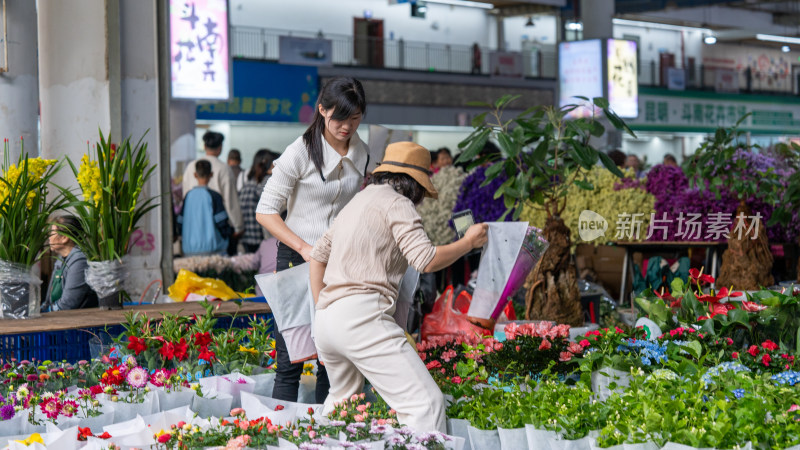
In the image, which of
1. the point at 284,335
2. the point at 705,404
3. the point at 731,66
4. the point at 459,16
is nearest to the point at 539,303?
the point at 284,335

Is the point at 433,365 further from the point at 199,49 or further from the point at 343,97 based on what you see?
the point at 199,49

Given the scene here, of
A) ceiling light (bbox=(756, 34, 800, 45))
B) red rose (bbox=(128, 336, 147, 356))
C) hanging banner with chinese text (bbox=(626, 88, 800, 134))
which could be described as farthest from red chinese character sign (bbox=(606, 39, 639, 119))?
red rose (bbox=(128, 336, 147, 356))

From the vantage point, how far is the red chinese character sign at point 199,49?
578 centimetres

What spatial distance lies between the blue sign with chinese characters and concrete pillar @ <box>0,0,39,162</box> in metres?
9.78

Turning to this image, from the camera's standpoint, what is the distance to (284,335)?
304cm

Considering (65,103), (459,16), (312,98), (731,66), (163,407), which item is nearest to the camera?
(163,407)

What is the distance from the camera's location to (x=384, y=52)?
17.6m

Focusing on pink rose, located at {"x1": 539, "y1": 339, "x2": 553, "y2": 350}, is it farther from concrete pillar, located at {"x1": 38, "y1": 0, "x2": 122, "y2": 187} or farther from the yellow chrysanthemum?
concrete pillar, located at {"x1": 38, "y1": 0, "x2": 122, "y2": 187}

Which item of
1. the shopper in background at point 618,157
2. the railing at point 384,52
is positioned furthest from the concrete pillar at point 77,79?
the railing at point 384,52

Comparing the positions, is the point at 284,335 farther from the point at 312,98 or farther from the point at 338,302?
the point at 312,98

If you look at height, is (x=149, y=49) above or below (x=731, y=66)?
below

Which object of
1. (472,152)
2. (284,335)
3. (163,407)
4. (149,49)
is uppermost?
(149,49)

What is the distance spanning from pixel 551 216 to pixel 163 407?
207 centimetres

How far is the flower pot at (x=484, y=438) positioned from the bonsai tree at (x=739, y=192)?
2519 mm
